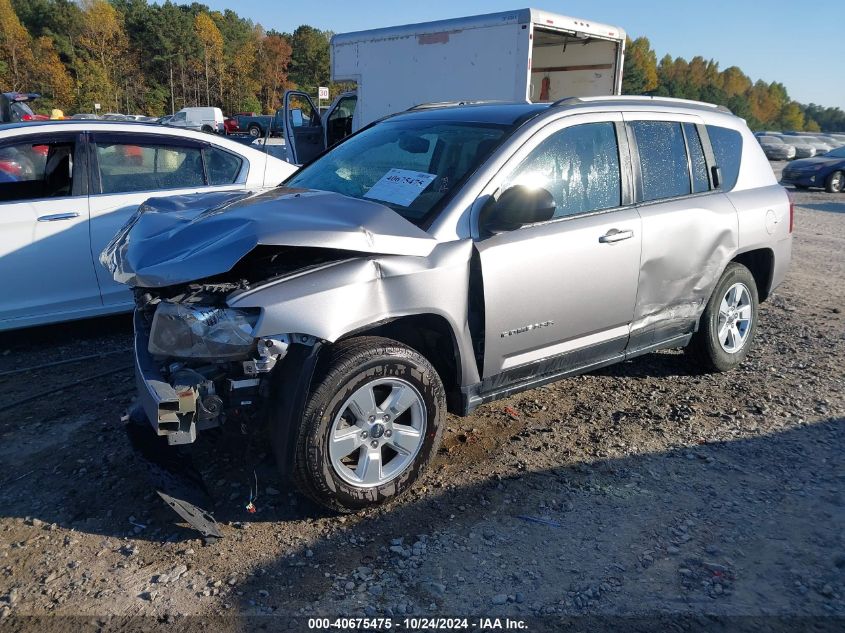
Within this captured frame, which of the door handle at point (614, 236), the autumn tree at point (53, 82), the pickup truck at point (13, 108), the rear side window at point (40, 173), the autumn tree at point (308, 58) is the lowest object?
the door handle at point (614, 236)

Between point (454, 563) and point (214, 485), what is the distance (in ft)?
4.39

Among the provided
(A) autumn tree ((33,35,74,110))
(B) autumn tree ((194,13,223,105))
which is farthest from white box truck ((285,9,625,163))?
(B) autumn tree ((194,13,223,105))

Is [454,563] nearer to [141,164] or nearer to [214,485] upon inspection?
[214,485]

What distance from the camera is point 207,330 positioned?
9.73 ft

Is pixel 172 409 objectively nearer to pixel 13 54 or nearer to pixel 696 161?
pixel 696 161

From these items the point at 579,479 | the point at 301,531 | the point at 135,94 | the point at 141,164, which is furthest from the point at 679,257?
the point at 135,94

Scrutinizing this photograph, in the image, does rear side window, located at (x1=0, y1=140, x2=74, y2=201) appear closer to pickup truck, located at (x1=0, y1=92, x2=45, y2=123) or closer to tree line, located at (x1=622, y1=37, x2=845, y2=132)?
pickup truck, located at (x1=0, y1=92, x2=45, y2=123)

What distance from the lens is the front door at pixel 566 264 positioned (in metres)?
3.56

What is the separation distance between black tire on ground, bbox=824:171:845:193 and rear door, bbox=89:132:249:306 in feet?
63.0

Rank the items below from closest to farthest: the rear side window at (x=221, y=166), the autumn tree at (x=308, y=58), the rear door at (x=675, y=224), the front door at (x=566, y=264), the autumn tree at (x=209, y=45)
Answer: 1. the front door at (x=566, y=264)
2. the rear door at (x=675, y=224)
3. the rear side window at (x=221, y=166)
4. the autumn tree at (x=209, y=45)
5. the autumn tree at (x=308, y=58)

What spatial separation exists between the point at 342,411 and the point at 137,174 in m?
3.61

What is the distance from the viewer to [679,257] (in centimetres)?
441

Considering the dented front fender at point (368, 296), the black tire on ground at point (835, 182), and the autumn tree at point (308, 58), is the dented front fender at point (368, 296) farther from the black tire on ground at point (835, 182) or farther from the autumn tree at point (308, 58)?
Result: the autumn tree at point (308, 58)

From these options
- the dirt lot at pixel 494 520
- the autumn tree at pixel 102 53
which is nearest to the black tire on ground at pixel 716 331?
the dirt lot at pixel 494 520
